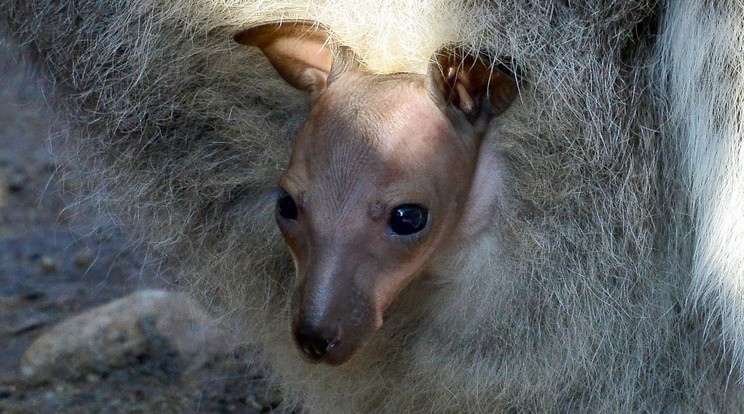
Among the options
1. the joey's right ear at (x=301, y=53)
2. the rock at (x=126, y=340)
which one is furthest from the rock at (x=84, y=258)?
the joey's right ear at (x=301, y=53)

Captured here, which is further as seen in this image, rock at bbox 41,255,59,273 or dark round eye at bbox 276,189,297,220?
rock at bbox 41,255,59,273

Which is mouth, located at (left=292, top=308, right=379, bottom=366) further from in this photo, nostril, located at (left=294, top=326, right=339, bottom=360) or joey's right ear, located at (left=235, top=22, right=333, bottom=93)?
joey's right ear, located at (left=235, top=22, right=333, bottom=93)

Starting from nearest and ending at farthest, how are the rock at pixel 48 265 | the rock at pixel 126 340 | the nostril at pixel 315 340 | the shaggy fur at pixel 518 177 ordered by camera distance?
the nostril at pixel 315 340, the shaggy fur at pixel 518 177, the rock at pixel 126 340, the rock at pixel 48 265

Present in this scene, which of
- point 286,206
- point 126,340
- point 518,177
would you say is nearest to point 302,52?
point 286,206

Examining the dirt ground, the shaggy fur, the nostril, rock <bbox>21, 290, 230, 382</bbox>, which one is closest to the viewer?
the nostril

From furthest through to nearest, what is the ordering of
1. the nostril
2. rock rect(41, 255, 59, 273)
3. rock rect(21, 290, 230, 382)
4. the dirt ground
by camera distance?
rock rect(41, 255, 59, 273)
rock rect(21, 290, 230, 382)
the dirt ground
the nostril

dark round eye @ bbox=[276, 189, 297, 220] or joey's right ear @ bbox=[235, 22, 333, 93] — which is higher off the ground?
joey's right ear @ bbox=[235, 22, 333, 93]

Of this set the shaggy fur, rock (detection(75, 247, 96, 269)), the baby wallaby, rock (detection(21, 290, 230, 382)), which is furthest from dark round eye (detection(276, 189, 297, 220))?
rock (detection(75, 247, 96, 269))

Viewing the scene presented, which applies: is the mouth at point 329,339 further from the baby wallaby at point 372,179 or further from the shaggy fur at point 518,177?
the shaggy fur at point 518,177

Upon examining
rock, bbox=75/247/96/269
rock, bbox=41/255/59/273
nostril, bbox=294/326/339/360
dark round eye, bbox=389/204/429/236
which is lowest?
rock, bbox=41/255/59/273
